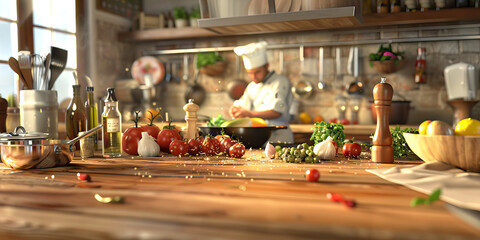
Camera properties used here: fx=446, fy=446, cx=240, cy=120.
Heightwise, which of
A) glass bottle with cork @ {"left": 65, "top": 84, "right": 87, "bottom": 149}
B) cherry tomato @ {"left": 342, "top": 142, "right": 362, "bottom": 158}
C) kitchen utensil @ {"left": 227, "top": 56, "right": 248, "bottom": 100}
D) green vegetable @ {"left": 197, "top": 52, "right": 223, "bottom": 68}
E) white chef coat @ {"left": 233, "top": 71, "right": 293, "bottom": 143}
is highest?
green vegetable @ {"left": 197, "top": 52, "right": 223, "bottom": 68}

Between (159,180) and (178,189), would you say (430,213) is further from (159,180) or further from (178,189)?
(159,180)

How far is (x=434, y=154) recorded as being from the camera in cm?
107

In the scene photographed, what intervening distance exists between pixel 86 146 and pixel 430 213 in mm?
1142

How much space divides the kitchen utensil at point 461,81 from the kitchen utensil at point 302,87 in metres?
1.28

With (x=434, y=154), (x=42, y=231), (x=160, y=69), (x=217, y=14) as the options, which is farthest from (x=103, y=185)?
(x=160, y=69)

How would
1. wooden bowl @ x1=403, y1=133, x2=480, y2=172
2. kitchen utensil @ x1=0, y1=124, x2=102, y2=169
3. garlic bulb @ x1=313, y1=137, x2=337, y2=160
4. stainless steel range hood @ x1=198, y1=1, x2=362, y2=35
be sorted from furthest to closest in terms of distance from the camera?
stainless steel range hood @ x1=198, y1=1, x2=362, y2=35 → garlic bulb @ x1=313, y1=137, x2=337, y2=160 → kitchen utensil @ x1=0, y1=124, x2=102, y2=169 → wooden bowl @ x1=403, y1=133, x2=480, y2=172

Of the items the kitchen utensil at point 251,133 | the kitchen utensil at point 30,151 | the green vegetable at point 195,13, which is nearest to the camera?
the kitchen utensil at point 30,151

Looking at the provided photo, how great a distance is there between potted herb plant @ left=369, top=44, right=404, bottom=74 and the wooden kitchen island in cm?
333

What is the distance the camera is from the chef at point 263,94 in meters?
3.54

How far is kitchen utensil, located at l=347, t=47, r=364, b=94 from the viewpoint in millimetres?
4410

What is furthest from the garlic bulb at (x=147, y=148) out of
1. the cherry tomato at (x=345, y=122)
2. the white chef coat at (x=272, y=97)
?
the cherry tomato at (x=345, y=122)

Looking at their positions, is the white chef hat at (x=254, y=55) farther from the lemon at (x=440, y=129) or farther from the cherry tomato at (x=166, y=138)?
the lemon at (x=440, y=129)

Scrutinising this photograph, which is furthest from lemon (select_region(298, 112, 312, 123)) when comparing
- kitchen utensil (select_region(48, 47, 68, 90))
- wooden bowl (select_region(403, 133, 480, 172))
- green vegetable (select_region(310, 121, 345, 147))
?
wooden bowl (select_region(403, 133, 480, 172))

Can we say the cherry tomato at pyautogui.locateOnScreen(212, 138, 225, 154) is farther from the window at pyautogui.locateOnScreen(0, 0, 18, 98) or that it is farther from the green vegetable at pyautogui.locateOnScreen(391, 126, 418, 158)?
the window at pyautogui.locateOnScreen(0, 0, 18, 98)
